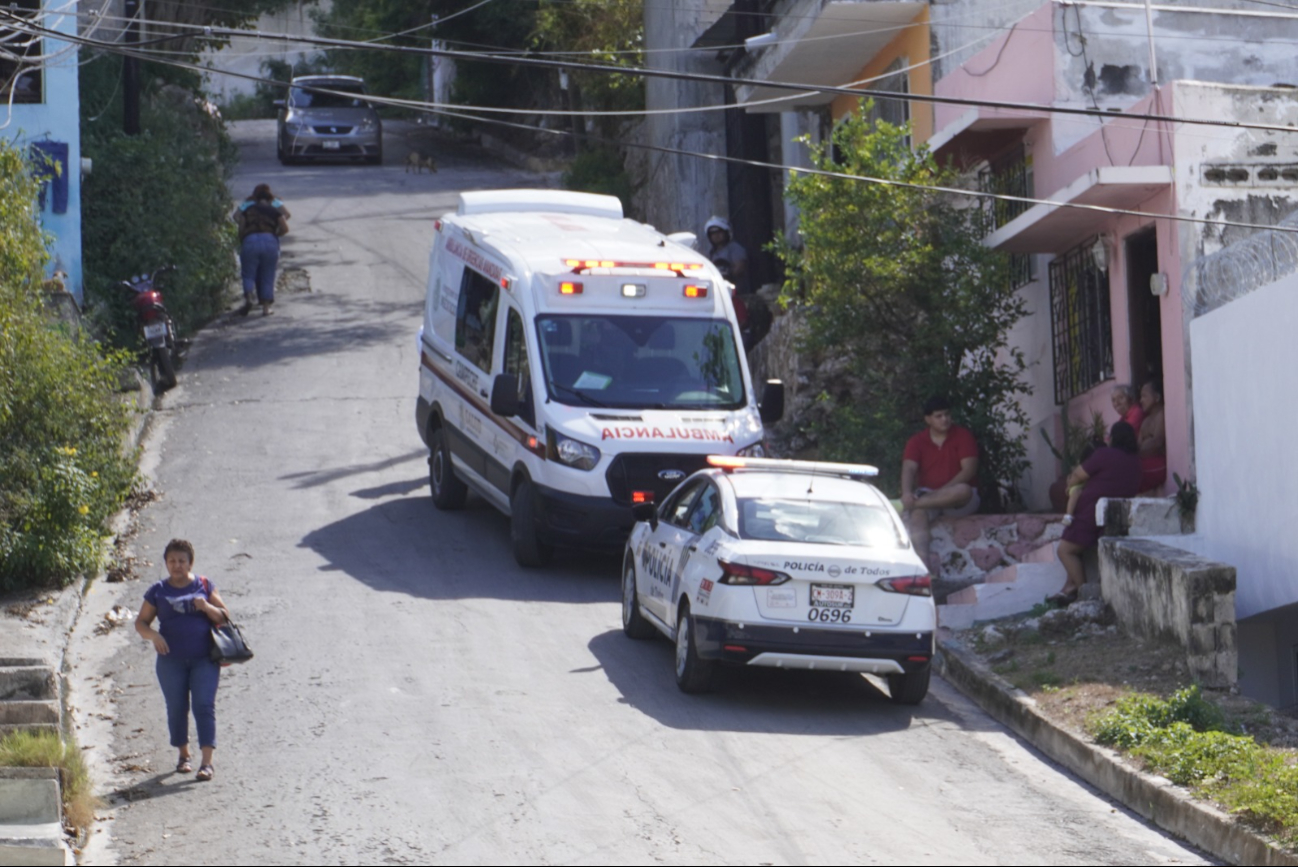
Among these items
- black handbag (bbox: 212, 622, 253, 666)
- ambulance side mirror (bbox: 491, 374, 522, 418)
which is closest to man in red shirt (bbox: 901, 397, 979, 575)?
ambulance side mirror (bbox: 491, 374, 522, 418)

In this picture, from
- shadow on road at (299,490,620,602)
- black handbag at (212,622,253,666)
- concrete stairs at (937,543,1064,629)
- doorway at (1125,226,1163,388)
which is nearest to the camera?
black handbag at (212,622,253,666)

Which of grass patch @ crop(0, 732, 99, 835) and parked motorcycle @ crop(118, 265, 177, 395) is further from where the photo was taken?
parked motorcycle @ crop(118, 265, 177, 395)

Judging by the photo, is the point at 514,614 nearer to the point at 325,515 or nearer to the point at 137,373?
the point at 325,515

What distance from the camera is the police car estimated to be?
11.5m

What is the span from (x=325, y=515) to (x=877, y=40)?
34.2 ft

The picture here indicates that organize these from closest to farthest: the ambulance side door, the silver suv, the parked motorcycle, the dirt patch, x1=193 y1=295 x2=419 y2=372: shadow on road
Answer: the dirt patch, the ambulance side door, the parked motorcycle, x1=193 y1=295 x2=419 y2=372: shadow on road, the silver suv

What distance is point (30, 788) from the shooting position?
8883 mm

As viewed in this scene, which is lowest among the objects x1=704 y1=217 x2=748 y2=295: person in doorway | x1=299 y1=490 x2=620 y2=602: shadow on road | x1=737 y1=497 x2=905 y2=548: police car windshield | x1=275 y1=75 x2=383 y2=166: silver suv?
x1=299 y1=490 x2=620 y2=602: shadow on road

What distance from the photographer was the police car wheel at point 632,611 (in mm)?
13398

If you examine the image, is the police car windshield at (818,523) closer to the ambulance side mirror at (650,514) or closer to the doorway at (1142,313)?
the ambulance side mirror at (650,514)

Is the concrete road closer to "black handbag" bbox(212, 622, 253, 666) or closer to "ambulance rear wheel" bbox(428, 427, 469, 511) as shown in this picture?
"ambulance rear wheel" bbox(428, 427, 469, 511)

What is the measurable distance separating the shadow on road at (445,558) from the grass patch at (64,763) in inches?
204

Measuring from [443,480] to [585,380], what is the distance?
276cm

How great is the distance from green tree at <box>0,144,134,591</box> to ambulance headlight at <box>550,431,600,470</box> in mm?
4054
